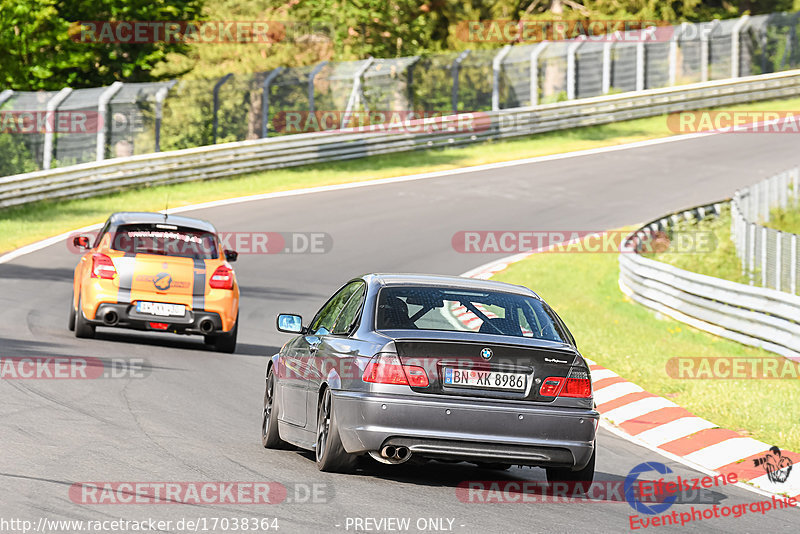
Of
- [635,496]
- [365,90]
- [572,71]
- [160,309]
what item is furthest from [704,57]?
[635,496]

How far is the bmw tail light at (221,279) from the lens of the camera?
15219mm

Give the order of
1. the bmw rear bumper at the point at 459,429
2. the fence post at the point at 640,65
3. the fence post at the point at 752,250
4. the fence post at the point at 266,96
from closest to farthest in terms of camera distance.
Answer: the bmw rear bumper at the point at 459,429, the fence post at the point at 752,250, the fence post at the point at 266,96, the fence post at the point at 640,65

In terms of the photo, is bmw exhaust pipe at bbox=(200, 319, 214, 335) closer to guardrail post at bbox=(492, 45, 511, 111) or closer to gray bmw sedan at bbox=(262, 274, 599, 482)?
gray bmw sedan at bbox=(262, 274, 599, 482)

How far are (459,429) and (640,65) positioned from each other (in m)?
36.3

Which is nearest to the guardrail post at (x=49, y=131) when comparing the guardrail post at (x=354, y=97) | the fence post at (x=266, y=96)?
the fence post at (x=266, y=96)

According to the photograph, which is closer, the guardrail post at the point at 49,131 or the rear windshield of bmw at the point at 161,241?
the rear windshield of bmw at the point at 161,241

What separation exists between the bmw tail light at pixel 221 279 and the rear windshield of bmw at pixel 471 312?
266 inches

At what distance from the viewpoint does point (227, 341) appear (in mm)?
15422

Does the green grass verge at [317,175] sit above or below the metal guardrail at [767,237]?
below

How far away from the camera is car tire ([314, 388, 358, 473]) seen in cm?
811

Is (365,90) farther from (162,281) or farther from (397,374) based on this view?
(397,374)

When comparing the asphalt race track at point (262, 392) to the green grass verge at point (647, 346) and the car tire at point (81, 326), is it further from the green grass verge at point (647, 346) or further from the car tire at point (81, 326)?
the green grass verge at point (647, 346)

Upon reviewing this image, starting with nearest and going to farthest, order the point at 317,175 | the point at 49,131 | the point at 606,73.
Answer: the point at 49,131 < the point at 317,175 < the point at 606,73

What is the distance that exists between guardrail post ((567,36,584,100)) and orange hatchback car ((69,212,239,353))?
2760cm
